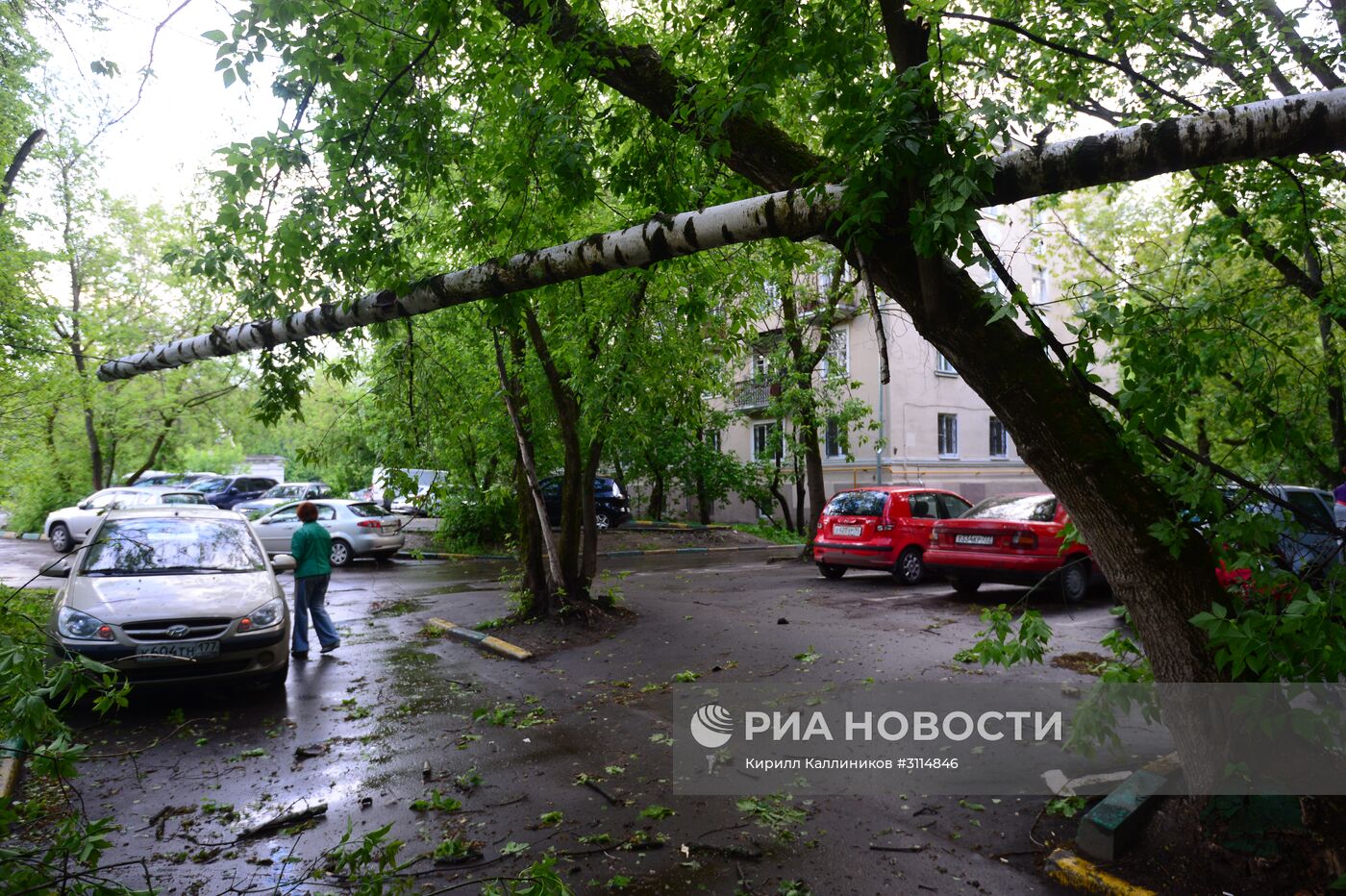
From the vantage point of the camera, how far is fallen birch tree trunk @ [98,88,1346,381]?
128 inches

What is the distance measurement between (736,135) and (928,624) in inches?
284

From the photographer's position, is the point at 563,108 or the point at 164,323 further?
the point at 164,323

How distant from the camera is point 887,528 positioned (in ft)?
46.4

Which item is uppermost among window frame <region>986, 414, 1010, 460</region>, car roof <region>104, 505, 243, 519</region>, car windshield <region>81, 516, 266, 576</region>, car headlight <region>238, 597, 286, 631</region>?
window frame <region>986, 414, 1010, 460</region>

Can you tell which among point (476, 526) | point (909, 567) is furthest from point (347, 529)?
point (909, 567)

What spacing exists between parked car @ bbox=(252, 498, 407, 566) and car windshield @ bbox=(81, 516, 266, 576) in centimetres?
1143

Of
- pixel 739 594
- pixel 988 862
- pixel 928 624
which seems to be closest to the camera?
pixel 988 862

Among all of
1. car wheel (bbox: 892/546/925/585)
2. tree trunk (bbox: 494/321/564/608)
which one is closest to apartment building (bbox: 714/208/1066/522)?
car wheel (bbox: 892/546/925/585)

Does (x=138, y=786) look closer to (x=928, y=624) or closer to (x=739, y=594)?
(x=928, y=624)

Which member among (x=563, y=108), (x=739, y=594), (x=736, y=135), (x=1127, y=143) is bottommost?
(x=739, y=594)

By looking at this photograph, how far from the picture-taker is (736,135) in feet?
16.2

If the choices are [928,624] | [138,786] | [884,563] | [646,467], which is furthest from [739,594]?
[646,467]

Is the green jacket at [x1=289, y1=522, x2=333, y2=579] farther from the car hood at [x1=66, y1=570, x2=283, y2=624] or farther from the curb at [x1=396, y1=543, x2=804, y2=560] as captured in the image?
the curb at [x1=396, y1=543, x2=804, y2=560]

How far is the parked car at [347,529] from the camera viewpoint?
20.0 metres
